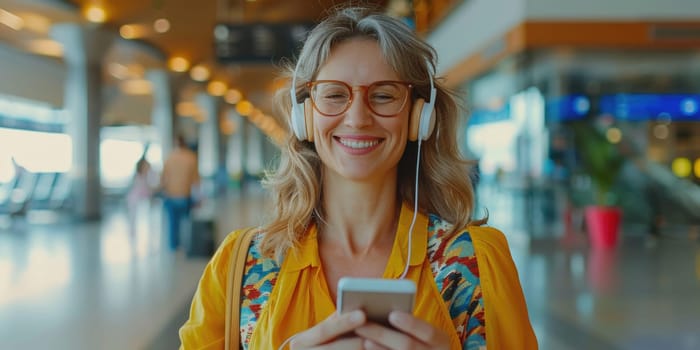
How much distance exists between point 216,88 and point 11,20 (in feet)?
54.1

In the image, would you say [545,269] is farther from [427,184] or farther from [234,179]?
[234,179]

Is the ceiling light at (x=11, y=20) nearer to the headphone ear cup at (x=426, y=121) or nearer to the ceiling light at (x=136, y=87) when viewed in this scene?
the ceiling light at (x=136, y=87)

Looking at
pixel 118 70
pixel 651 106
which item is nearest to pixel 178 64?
pixel 118 70

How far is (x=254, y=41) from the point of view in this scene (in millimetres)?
13148

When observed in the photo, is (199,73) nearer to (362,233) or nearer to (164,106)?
(164,106)

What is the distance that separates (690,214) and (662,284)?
Answer: 694 centimetres

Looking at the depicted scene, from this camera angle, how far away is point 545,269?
25.3ft

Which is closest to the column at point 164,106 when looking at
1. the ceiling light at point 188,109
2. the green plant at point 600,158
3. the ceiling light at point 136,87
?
the ceiling light at point 136,87

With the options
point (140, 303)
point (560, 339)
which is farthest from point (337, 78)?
point (140, 303)

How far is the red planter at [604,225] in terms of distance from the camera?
984 cm

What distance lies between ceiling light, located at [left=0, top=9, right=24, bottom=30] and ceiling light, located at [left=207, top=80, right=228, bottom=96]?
1390 centimetres

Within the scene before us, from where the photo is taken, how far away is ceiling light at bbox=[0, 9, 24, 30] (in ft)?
41.9

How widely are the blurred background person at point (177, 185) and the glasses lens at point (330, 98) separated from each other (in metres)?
8.52

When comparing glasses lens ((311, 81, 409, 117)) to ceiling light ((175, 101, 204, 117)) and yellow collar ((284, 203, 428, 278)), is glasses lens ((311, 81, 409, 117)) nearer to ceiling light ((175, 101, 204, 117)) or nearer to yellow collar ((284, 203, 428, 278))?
yellow collar ((284, 203, 428, 278))
